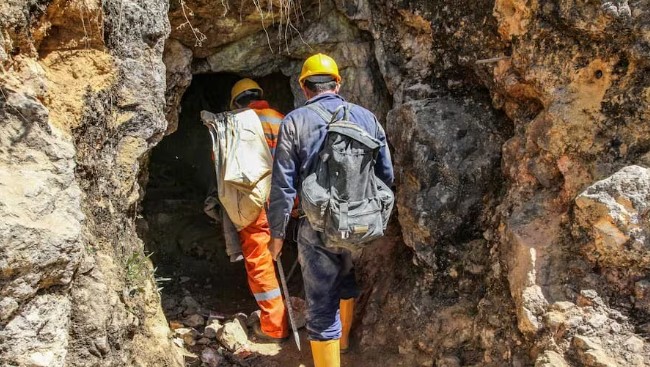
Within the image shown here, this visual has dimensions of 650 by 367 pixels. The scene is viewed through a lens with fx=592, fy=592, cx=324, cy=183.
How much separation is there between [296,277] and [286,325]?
98 centimetres

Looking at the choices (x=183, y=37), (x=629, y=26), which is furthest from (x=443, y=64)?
(x=183, y=37)

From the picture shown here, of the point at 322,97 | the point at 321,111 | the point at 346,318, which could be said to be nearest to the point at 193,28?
the point at 322,97

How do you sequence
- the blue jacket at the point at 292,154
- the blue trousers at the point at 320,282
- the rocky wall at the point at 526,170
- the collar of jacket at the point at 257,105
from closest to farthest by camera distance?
the rocky wall at the point at 526,170
the blue jacket at the point at 292,154
the blue trousers at the point at 320,282
the collar of jacket at the point at 257,105

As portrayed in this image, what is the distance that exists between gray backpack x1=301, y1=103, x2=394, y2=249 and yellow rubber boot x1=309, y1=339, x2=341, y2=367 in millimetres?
666

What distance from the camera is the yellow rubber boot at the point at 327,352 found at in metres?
3.68

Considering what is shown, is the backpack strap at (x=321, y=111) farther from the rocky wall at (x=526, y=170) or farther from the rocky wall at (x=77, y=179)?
the rocky wall at (x=77, y=179)

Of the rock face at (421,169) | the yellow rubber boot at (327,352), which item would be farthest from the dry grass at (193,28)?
the yellow rubber boot at (327,352)

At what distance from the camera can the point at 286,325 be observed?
4.46 metres

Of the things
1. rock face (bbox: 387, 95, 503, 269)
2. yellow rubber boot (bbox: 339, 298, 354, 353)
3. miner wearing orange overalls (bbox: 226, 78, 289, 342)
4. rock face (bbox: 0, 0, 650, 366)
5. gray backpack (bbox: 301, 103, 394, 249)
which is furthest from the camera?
miner wearing orange overalls (bbox: 226, 78, 289, 342)

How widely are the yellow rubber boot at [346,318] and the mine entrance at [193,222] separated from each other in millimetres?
974

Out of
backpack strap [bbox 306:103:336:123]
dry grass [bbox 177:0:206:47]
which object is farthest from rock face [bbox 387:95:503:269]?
dry grass [bbox 177:0:206:47]

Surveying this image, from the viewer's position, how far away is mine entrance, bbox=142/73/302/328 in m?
5.18

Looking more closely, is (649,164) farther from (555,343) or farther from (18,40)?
(18,40)

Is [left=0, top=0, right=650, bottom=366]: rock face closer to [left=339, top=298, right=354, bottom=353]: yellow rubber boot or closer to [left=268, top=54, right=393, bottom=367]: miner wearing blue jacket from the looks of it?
[left=339, top=298, right=354, bottom=353]: yellow rubber boot
